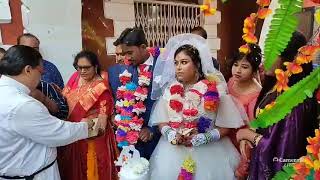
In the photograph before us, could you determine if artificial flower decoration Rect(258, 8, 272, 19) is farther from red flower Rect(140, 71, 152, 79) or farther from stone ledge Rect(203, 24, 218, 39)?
stone ledge Rect(203, 24, 218, 39)

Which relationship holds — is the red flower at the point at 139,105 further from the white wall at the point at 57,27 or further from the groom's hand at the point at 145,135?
the white wall at the point at 57,27

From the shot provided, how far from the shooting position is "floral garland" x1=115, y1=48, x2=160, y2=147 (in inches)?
105

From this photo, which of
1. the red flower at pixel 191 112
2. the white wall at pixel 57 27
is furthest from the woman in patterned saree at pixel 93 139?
the white wall at pixel 57 27

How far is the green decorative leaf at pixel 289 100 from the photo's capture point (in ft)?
2.10

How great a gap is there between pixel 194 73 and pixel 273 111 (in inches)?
71.0

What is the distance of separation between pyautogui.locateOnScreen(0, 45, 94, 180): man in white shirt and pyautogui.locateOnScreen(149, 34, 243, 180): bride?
2.18 feet

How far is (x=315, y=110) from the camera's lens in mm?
1591

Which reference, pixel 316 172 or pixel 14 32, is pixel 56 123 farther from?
pixel 14 32

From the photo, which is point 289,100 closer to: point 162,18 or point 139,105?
Result: point 139,105

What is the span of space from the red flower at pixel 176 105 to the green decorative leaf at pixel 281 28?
5.69 ft

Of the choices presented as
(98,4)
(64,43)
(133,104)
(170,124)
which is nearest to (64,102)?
(133,104)

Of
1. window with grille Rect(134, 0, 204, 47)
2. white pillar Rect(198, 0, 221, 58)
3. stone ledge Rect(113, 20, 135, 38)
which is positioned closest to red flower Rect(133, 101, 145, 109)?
stone ledge Rect(113, 20, 135, 38)

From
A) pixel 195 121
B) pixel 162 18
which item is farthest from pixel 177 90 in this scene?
pixel 162 18

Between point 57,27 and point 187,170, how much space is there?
9.10 ft
